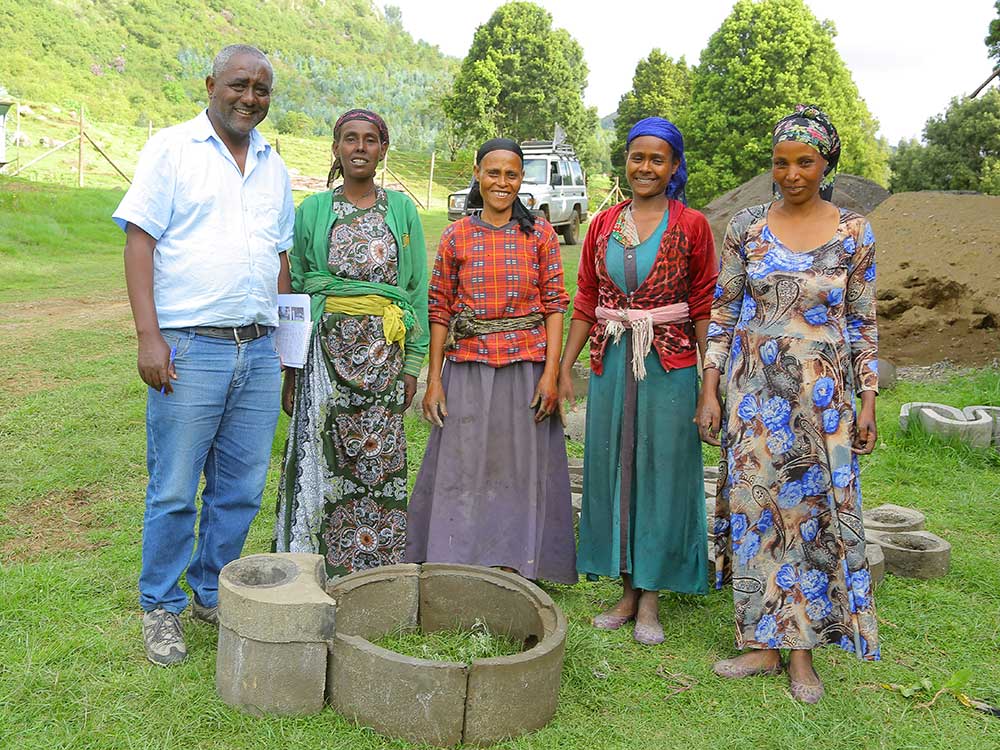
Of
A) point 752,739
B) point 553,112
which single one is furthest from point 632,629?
point 553,112

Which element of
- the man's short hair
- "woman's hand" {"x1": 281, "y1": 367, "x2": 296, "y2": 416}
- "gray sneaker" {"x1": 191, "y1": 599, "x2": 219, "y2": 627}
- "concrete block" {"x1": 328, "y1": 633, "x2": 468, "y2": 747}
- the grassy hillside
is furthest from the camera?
the grassy hillside

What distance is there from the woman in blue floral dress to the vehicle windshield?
51.3ft

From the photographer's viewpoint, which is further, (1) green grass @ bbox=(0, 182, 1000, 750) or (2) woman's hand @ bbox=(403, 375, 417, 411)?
(2) woman's hand @ bbox=(403, 375, 417, 411)

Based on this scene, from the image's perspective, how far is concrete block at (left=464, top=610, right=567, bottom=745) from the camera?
2.59m

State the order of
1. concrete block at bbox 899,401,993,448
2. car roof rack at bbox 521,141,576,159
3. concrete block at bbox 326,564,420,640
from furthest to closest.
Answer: car roof rack at bbox 521,141,576,159
concrete block at bbox 899,401,993,448
concrete block at bbox 326,564,420,640

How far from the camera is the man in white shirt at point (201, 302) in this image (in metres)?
2.82

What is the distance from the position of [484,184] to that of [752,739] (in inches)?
85.5

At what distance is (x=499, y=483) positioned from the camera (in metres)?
3.67

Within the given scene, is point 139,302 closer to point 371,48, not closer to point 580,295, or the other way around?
point 580,295

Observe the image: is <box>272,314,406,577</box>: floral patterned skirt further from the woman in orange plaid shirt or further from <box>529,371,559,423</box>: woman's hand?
<box>529,371,559,423</box>: woman's hand

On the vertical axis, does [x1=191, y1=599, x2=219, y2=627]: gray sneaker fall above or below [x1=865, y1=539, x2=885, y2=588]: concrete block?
below

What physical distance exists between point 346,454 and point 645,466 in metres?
1.17

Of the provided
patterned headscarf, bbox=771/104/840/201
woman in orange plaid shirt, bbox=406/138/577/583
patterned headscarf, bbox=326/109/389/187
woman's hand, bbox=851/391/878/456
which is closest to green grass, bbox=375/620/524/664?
woman in orange plaid shirt, bbox=406/138/577/583

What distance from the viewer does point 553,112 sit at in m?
34.0
